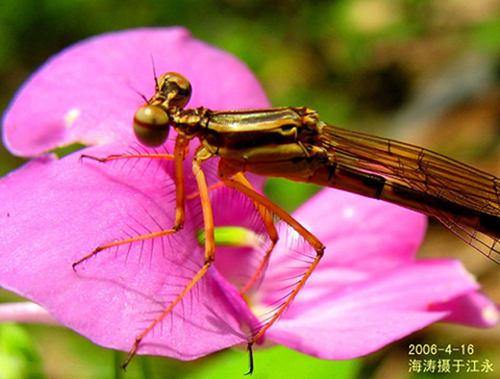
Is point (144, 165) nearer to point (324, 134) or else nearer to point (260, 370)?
point (324, 134)

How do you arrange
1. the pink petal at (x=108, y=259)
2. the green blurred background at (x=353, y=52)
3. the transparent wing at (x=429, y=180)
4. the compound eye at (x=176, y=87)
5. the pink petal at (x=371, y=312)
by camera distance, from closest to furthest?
1. the pink petal at (x=108, y=259)
2. the pink petal at (x=371, y=312)
3. the compound eye at (x=176, y=87)
4. the transparent wing at (x=429, y=180)
5. the green blurred background at (x=353, y=52)

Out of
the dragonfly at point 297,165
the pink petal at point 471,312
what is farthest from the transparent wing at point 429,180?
the pink petal at point 471,312

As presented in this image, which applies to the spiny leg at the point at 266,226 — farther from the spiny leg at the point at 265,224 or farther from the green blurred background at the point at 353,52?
the green blurred background at the point at 353,52

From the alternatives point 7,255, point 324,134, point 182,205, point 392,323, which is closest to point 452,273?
point 392,323

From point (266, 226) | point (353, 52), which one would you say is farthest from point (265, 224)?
point (353, 52)

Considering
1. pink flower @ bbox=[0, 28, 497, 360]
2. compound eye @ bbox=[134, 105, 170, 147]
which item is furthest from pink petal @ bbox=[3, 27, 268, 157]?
compound eye @ bbox=[134, 105, 170, 147]

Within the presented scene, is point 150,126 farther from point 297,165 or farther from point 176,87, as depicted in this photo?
point 297,165

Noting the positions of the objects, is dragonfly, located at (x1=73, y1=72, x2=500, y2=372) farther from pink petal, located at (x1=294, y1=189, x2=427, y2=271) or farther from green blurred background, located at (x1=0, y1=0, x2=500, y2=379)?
green blurred background, located at (x1=0, y1=0, x2=500, y2=379)
